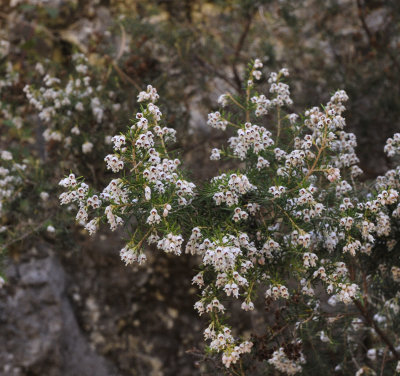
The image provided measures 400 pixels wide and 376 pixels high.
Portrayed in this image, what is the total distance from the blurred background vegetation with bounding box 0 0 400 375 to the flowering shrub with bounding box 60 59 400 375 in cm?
174

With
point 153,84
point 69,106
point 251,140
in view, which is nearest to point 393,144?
point 251,140

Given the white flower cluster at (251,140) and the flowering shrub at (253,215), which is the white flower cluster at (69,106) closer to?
the flowering shrub at (253,215)

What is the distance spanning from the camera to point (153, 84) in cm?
416

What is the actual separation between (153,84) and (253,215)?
2116 mm

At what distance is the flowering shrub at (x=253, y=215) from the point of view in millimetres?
2111

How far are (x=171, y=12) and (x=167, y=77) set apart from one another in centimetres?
140

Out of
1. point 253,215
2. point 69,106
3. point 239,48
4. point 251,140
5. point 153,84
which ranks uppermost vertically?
point 239,48

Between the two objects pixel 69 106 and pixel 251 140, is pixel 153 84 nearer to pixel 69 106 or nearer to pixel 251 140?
pixel 69 106

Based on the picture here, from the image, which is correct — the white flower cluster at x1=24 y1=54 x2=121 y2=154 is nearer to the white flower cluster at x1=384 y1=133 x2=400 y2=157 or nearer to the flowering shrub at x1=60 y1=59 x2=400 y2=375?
the flowering shrub at x1=60 y1=59 x2=400 y2=375

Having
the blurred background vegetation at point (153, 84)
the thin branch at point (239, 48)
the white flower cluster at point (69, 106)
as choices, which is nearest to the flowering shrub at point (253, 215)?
the white flower cluster at point (69, 106)

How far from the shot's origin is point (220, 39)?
5387 millimetres

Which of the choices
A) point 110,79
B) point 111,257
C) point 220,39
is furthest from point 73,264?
point 220,39

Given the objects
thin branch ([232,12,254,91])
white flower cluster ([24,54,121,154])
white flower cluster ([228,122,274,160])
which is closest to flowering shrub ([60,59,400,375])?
white flower cluster ([228,122,274,160])

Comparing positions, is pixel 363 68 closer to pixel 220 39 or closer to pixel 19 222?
pixel 220 39
